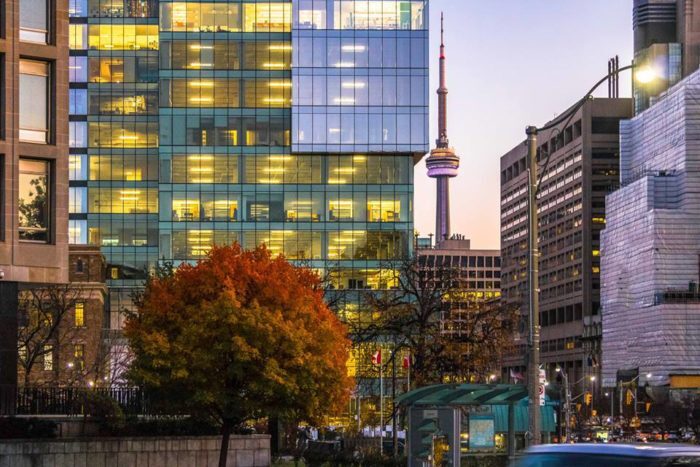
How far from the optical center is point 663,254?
593ft

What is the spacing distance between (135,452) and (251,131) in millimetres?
76120

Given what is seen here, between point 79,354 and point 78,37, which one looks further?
point 78,37

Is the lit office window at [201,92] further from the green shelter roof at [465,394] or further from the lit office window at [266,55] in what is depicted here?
the green shelter roof at [465,394]

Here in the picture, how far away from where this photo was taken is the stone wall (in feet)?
135

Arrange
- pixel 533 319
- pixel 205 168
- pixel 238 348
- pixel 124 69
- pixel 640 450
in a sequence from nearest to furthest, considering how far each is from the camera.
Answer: pixel 640 450 < pixel 533 319 < pixel 238 348 < pixel 205 168 < pixel 124 69

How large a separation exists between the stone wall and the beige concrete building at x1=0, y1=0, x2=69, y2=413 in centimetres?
243

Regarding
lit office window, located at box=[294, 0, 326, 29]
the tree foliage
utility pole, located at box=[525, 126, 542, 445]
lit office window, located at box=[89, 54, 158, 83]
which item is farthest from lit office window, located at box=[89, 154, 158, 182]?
utility pole, located at box=[525, 126, 542, 445]

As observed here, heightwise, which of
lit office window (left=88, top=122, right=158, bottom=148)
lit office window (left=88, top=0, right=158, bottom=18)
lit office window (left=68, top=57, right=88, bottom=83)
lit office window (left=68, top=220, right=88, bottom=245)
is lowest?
lit office window (left=68, top=220, right=88, bottom=245)

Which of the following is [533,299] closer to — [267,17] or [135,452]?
[135,452]

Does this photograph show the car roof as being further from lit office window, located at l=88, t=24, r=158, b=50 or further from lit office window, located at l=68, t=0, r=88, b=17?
lit office window, located at l=68, t=0, r=88, b=17

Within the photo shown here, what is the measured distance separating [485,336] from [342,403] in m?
8.37

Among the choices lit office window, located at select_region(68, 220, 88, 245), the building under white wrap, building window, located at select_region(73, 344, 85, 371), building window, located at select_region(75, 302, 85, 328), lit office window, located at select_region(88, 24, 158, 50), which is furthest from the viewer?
the building under white wrap

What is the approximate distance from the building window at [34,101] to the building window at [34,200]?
895 millimetres

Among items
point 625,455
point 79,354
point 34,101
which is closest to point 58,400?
point 34,101
